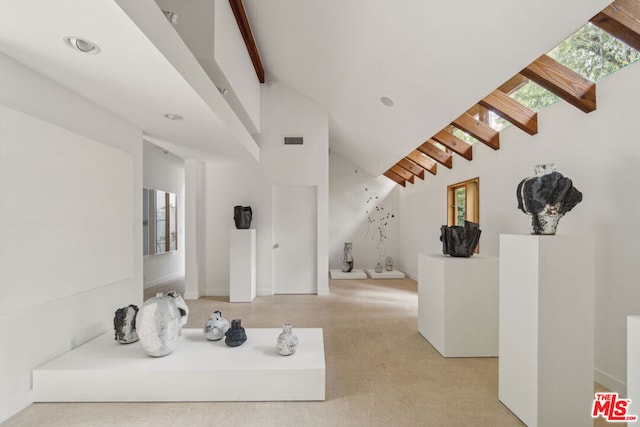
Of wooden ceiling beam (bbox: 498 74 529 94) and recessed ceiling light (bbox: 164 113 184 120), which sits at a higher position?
wooden ceiling beam (bbox: 498 74 529 94)

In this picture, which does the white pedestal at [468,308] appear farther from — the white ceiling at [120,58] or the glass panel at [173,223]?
the glass panel at [173,223]

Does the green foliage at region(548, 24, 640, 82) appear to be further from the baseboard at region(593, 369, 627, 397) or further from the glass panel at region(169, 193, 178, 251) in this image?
the glass panel at region(169, 193, 178, 251)

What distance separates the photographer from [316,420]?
2.10m

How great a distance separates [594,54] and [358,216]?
6.30m

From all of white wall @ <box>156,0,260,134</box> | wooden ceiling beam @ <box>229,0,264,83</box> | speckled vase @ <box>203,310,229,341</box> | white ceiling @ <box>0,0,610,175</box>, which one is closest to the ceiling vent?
white ceiling @ <box>0,0,610,175</box>

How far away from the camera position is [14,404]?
2170mm

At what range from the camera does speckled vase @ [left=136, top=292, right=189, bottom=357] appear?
2438 millimetres

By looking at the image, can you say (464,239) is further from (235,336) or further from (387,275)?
(387,275)

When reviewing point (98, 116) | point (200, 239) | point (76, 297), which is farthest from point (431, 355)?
point (200, 239)

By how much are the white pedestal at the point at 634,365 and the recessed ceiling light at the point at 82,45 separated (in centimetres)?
297

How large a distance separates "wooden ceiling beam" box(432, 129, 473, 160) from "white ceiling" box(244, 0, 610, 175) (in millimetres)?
480

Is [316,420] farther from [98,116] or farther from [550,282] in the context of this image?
[98,116]

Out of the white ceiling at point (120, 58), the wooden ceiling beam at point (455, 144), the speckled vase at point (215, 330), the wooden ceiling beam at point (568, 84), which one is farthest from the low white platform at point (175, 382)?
the wooden ceiling beam at point (455, 144)

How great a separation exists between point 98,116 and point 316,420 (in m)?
2.91
